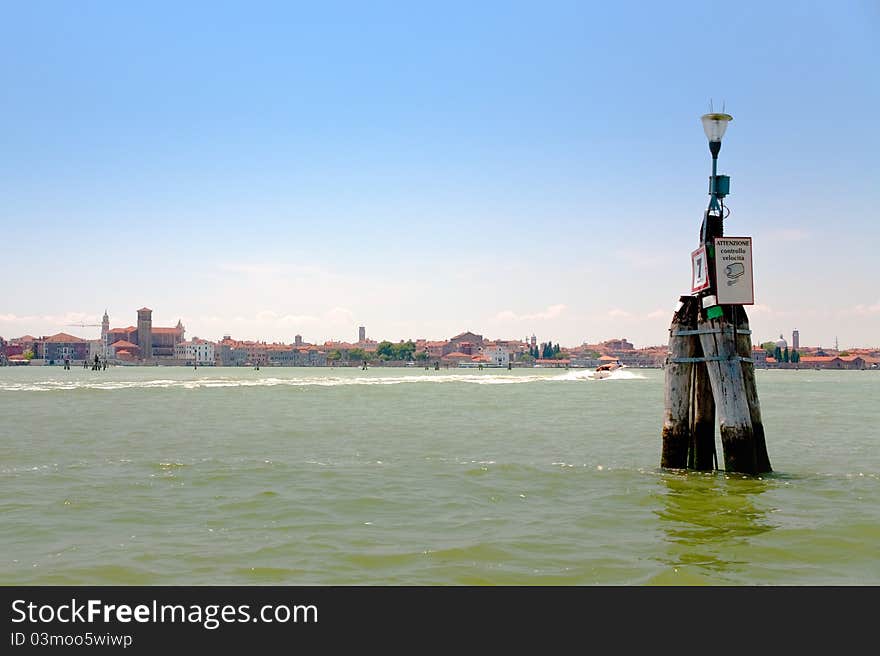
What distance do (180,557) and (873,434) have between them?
1985cm

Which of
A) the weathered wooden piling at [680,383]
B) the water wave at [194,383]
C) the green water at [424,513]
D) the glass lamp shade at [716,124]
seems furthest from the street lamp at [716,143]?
the water wave at [194,383]

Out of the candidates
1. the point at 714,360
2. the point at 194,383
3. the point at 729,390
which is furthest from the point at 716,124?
the point at 194,383

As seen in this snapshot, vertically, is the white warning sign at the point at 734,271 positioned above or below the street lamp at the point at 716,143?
below

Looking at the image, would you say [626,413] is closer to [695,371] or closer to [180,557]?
[695,371]

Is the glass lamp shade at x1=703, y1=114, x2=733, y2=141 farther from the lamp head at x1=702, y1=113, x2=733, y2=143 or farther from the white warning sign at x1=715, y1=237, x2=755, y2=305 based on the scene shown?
the white warning sign at x1=715, y1=237, x2=755, y2=305

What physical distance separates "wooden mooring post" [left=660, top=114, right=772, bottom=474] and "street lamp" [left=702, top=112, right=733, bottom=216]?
14mm

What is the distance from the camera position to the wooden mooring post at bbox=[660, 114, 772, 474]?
11188mm

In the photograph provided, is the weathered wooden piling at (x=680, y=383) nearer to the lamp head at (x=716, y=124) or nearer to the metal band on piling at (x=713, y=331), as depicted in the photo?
the metal band on piling at (x=713, y=331)

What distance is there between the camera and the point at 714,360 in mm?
11188

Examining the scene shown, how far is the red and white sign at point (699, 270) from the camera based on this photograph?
37.6 feet
